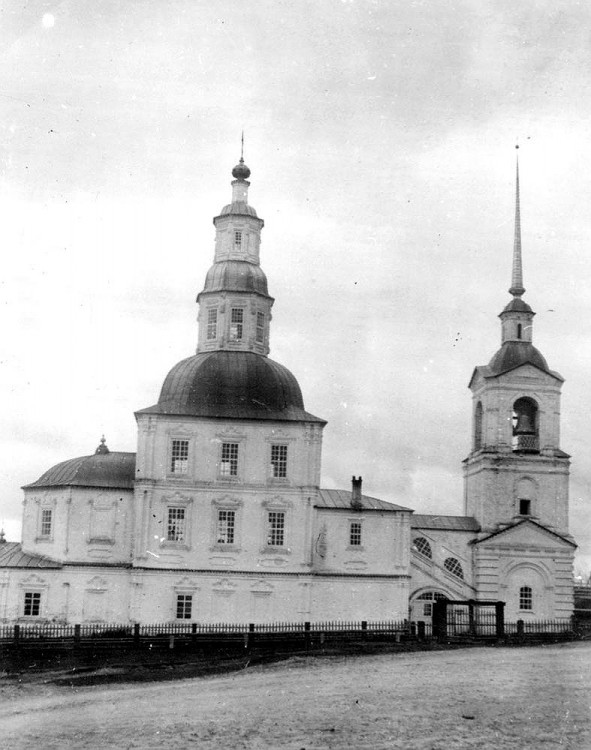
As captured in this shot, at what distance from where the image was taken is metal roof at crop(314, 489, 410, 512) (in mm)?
46750

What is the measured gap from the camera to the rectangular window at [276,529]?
1745 inches

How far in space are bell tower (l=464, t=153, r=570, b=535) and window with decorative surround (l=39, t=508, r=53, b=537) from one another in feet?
68.6

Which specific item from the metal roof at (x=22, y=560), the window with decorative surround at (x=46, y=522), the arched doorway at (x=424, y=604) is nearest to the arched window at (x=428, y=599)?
the arched doorway at (x=424, y=604)

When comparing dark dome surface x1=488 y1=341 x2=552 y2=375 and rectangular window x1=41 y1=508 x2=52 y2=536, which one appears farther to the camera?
dark dome surface x1=488 y1=341 x2=552 y2=375

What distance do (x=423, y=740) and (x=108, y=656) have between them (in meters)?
17.6

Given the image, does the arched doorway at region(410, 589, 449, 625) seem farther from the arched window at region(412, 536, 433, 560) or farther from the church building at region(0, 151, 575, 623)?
the arched window at region(412, 536, 433, 560)

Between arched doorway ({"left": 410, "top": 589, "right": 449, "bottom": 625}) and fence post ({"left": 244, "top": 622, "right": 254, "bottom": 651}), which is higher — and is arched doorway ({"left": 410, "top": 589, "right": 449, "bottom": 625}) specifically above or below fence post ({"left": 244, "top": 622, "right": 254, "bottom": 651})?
above

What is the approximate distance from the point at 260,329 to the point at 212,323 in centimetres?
228

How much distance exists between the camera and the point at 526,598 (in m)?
50.4

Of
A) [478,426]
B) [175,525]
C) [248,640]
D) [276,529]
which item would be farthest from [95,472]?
[478,426]

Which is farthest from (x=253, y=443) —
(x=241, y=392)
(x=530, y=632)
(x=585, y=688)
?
(x=585, y=688)

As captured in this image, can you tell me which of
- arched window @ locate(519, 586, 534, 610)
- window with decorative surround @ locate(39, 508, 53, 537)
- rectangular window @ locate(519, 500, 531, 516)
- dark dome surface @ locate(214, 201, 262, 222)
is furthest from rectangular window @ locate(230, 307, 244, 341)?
arched window @ locate(519, 586, 534, 610)

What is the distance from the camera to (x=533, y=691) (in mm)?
26203

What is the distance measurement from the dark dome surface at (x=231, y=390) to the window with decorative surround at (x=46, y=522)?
20.1 ft
